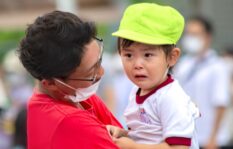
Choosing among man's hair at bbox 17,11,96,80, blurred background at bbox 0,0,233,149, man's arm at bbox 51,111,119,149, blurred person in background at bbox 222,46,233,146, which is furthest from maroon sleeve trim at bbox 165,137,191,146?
blurred person in background at bbox 222,46,233,146

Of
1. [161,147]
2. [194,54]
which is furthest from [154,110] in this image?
[194,54]

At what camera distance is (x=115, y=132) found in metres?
3.49

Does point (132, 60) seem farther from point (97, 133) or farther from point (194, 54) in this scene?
point (194, 54)

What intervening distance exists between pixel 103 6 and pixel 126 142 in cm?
2976

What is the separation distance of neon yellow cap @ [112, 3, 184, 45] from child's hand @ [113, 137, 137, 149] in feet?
1.39

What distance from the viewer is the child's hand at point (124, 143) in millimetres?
3385

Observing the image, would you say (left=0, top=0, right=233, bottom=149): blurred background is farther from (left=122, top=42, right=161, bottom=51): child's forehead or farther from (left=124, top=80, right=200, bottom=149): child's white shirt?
(left=124, top=80, right=200, bottom=149): child's white shirt

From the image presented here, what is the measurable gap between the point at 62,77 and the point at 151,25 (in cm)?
44

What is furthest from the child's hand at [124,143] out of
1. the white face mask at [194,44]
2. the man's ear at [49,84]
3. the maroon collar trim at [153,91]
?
the white face mask at [194,44]

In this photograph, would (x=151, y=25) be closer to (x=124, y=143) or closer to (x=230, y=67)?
(x=124, y=143)

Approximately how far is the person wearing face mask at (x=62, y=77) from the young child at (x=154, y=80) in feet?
0.49

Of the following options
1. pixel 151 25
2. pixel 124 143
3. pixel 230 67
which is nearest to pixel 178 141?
pixel 124 143

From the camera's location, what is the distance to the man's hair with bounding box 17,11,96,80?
3.27m

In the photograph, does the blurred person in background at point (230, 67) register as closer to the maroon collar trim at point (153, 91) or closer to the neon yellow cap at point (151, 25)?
the maroon collar trim at point (153, 91)
